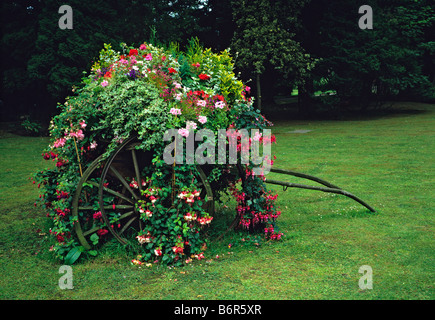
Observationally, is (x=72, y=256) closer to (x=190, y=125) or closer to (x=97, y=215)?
(x=97, y=215)

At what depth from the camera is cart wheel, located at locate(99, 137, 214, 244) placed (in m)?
5.48

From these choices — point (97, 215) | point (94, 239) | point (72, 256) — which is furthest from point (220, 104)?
point (72, 256)

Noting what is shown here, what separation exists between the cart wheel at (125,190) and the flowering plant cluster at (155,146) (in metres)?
0.03

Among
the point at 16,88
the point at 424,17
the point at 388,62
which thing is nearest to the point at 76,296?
the point at 16,88

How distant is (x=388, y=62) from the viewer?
934 inches

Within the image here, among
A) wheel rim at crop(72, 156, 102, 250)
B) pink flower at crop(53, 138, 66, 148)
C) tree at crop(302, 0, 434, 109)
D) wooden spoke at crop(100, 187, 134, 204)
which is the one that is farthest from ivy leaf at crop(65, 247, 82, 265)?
tree at crop(302, 0, 434, 109)

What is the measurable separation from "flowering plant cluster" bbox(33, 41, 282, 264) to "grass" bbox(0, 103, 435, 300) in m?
0.32

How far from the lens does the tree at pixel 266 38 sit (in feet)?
68.5

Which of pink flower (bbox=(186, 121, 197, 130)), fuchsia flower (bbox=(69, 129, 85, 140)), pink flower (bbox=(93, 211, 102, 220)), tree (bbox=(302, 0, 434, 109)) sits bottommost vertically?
pink flower (bbox=(93, 211, 102, 220))

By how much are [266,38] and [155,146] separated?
17.0 meters

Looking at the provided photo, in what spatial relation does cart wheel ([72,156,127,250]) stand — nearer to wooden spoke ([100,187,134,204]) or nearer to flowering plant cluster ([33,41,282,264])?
flowering plant cluster ([33,41,282,264])

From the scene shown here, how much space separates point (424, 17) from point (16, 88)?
25.2 metres

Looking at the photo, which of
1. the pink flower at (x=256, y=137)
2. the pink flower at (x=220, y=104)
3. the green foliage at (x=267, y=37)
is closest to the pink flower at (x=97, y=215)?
the pink flower at (x=220, y=104)

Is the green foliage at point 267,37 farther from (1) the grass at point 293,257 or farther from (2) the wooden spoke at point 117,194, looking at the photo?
(2) the wooden spoke at point 117,194
